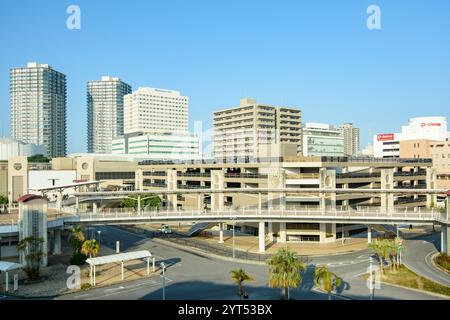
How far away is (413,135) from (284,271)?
5421 inches

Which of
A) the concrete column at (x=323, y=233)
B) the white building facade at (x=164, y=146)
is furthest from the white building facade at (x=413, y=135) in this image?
the concrete column at (x=323, y=233)

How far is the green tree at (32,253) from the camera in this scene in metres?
41.4

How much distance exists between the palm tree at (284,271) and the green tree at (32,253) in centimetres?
2544

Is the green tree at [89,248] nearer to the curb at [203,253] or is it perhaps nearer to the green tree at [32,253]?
the green tree at [32,253]

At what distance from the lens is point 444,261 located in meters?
45.3

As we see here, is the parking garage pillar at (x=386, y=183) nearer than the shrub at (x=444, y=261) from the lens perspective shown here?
No

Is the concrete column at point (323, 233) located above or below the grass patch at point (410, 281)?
above

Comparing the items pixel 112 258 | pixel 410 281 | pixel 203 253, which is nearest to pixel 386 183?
pixel 410 281

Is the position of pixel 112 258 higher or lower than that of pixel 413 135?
lower

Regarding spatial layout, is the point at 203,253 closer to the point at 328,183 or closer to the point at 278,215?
the point at 278,215

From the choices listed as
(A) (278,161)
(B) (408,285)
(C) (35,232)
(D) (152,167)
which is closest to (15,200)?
(D) (152,167)

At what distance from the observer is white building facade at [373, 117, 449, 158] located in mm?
148500

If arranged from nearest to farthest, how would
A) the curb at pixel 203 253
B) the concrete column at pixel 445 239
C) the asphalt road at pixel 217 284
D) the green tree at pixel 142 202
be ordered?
the asphalt road at pixel 217 284 → the concrete column at pixel 445 239 → the curb at pixel 203 253 → the green tree at pixel 142 202
